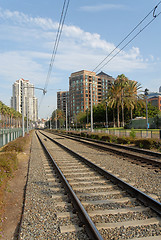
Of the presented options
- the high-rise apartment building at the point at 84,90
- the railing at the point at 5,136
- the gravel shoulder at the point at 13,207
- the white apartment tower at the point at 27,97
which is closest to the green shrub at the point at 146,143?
the gravel shoulder at the point at 13,207

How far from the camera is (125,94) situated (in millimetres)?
61719

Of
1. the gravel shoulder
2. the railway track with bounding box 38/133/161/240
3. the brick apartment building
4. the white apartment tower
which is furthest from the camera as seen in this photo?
the brick apartment building

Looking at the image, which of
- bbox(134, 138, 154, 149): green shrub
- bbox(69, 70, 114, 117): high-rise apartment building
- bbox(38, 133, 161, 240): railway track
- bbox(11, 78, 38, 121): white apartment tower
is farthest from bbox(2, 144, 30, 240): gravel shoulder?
bbox(69, 70, 114, 117): high-rise apartment building

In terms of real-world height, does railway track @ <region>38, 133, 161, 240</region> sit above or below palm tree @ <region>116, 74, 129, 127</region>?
below

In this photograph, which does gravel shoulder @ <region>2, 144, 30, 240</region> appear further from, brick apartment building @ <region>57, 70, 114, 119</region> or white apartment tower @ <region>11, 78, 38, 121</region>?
brick apartment building @ <region>57, 70, 114, 119</region>

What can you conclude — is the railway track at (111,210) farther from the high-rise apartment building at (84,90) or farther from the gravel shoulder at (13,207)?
the high-rise apartment building at (84,90)

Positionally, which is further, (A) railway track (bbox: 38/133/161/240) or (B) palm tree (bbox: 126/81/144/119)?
(B) palm tree (bbox: 126/81/144/119)

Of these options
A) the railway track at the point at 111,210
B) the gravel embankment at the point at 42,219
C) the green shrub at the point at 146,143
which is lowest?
the gravel embankment at the point at 42,219

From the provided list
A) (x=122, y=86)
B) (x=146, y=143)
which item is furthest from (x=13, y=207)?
(x=122, y=86)

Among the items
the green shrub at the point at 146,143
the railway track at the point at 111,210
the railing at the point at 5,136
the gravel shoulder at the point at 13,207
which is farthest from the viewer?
the railing at the point at 5,136

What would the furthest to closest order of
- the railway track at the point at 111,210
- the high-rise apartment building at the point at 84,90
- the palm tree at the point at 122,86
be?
the high-rise apartment building at the point at 84,90
the palm tree at the point at 122,86
the railway track at the point at 111,210

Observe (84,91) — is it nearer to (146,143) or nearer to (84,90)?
(84,90)

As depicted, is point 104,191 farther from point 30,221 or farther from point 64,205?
point 30,221

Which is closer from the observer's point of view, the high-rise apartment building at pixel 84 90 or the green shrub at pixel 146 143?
the green shrub at pixel 146 143
